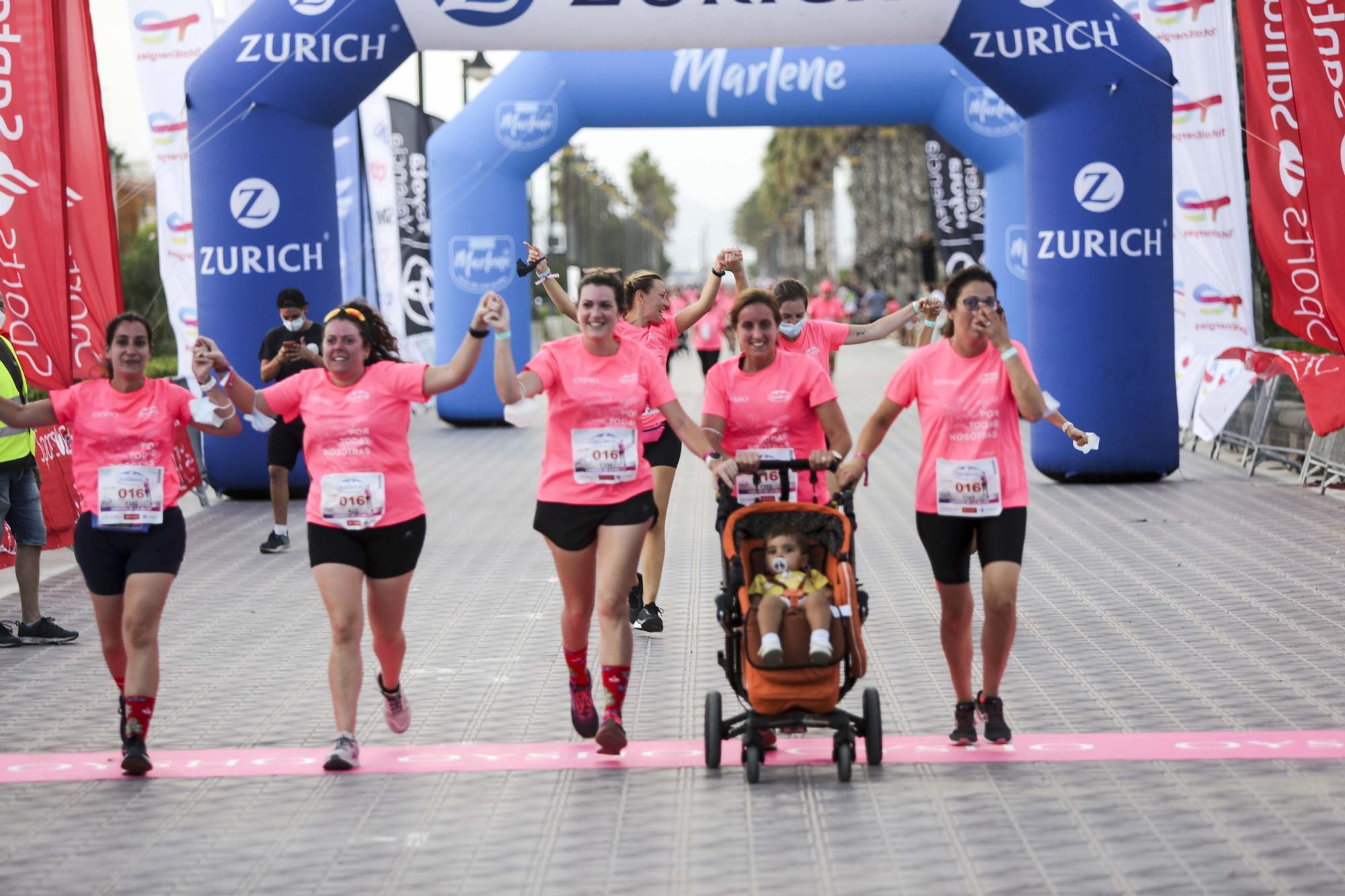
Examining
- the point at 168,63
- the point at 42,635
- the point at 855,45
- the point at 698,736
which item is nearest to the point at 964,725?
the point at 698,736

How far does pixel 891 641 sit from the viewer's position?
812 centimetres

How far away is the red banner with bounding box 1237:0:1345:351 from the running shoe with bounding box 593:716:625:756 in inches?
281

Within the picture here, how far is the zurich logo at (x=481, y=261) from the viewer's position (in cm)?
2019

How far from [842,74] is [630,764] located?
46.9 feet

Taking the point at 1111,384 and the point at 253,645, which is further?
the point at 1111,384

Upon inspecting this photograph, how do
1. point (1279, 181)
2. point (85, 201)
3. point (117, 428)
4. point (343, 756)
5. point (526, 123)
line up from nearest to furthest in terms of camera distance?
point (343, 756), point (117, 428), point (85, 201), point (1279, 181), point (526, 123)

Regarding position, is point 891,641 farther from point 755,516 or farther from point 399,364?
point 399,364

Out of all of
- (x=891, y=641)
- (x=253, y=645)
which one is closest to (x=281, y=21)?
(x=253, y=645)

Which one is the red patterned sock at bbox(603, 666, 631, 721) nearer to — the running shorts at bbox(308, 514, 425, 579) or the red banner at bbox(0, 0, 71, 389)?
the running shorts at bbox(308, 514, 425, 579)

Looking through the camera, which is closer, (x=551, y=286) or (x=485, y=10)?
(x=551, y=286)

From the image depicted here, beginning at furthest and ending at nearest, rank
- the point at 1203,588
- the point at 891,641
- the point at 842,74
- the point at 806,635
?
the point at 842,74, the point at 1203,588, the point at 891,641, the point at 806,635

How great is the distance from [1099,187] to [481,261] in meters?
8.87

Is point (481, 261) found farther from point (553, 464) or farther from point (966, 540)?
point (966, 540)

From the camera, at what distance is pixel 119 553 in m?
6.00
